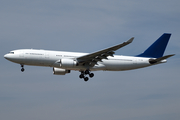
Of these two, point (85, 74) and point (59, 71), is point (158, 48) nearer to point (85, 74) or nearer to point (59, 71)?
point (85, 74)

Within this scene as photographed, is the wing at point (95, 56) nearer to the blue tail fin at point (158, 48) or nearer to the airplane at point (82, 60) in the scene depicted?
the airplane at point (82, 60)

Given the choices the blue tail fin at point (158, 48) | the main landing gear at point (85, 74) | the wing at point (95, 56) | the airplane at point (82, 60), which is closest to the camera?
the wing at point (95, 56)

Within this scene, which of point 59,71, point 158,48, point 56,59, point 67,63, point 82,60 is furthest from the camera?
point 158,48

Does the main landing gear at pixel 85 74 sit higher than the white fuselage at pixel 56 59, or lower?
lower

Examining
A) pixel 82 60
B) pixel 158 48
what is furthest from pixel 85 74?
pixel 158 48

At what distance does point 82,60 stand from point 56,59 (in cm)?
357

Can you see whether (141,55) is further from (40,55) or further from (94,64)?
(40,55)

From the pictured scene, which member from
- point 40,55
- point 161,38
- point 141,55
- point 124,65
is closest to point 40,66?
point 40,55

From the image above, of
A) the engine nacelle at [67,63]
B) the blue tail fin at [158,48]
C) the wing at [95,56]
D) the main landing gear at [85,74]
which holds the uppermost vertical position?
the blue tail fin at [158,48]

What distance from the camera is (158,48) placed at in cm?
4656

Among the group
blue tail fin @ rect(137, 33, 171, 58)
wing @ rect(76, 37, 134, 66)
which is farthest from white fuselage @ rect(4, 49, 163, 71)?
blue tail fin @ rect(137, 33, 171, 58)

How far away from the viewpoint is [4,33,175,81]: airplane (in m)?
39.4

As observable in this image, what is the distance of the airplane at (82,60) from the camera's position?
129 feet

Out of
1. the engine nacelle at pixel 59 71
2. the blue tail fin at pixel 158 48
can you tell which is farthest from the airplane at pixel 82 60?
the blue tail fin at pixel 158 48
